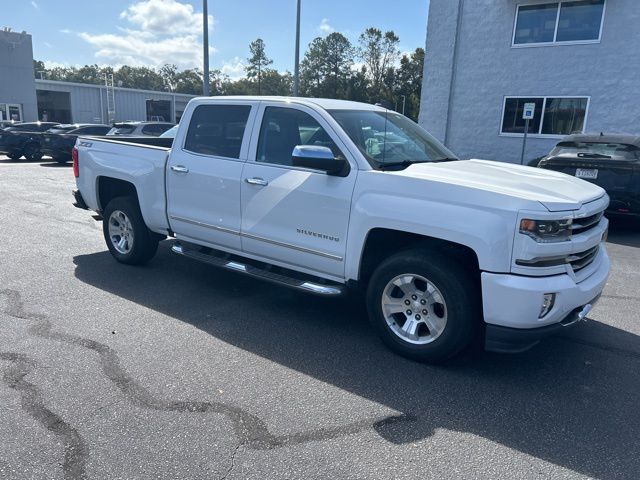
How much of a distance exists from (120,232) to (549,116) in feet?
49.2

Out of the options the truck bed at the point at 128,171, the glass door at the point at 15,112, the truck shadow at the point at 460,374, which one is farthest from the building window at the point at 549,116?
the glass door at the point at 15,112

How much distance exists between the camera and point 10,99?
35188mm

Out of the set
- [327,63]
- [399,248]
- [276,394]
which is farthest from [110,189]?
[327,63]

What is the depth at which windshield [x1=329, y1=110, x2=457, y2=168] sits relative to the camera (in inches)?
173

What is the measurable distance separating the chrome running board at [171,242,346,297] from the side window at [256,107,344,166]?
102 centimetres

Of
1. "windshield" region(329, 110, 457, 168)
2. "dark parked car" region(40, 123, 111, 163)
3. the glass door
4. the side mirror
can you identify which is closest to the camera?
the side mirror

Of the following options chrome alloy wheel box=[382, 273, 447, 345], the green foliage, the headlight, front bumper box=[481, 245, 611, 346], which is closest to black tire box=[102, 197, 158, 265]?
chrome alloy wheel box=[382, 273, 447, 345]

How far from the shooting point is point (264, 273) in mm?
4789

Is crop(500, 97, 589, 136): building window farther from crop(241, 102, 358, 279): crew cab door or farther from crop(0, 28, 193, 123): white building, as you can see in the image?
crop(0, 28, 193, 123): white building

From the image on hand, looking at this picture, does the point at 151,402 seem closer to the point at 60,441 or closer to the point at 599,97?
the point at 60,441

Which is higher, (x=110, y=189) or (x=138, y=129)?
(x=138, y=129)

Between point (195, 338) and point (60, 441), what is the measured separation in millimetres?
1519

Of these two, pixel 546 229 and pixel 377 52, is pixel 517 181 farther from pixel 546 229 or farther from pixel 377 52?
pixel 377 52

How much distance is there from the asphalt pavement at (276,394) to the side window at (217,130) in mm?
1507
